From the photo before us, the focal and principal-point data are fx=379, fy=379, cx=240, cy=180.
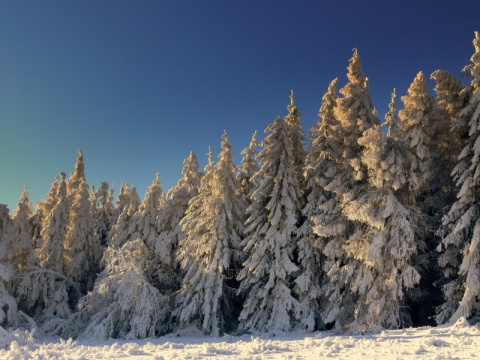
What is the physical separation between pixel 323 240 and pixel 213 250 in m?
7.21

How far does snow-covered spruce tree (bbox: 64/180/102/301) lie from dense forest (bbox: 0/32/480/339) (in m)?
3.33

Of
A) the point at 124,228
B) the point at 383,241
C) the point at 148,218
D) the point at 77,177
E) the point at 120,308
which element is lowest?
the point at 120,308

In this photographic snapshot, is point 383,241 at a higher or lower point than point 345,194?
lower

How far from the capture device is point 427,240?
76.1 feet

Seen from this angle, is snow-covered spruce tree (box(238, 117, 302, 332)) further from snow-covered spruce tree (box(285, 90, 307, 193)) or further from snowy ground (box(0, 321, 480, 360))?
snowy ground (box(0, 321, 480, 360))

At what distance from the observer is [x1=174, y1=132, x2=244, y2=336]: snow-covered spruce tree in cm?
2425

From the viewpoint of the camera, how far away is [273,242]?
2295cm

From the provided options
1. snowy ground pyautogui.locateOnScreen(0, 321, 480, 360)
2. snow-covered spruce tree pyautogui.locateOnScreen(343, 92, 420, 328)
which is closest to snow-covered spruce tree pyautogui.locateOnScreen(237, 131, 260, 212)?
snow-covered spruce tree pyautogui.locateOnScreen(343, 92, 420, 328)

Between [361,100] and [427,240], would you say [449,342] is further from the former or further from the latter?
[361,100]

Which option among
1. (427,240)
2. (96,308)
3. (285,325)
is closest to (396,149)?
(427,240)

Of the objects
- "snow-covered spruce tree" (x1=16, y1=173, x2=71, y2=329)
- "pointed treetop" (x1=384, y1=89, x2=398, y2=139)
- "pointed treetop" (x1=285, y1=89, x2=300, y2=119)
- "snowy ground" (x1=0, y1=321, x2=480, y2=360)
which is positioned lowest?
"snowy ground" (x1=0, y1=321, x2=480, y2=360)

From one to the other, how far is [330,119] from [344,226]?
7.09 meters

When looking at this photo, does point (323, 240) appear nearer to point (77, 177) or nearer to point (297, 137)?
point (297, 137)

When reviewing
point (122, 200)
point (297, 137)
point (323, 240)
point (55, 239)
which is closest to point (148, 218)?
point (55, 239)
